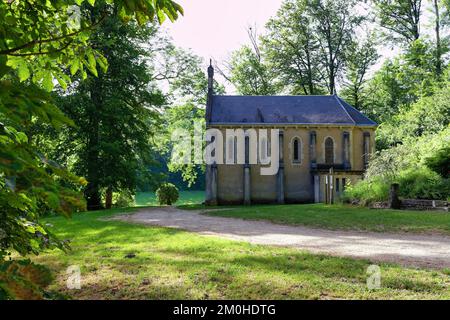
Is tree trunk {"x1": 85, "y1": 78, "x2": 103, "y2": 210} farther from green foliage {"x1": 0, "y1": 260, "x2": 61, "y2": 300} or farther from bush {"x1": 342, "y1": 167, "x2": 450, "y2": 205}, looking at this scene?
green foliage {"x1": 0, "y1": 260, "x2": 61, "y2": 300}

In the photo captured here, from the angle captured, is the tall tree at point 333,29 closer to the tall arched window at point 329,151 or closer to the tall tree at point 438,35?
the tall tree at point 438,35

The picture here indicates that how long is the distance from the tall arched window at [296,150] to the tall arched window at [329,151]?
203 cm

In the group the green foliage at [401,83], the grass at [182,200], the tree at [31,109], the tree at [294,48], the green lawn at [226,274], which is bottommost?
the grass at [182,200]

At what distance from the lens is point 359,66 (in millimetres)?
39062

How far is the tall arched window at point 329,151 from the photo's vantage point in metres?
28.7

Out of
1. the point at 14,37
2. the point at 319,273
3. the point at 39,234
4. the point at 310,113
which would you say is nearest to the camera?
the point at 14,37

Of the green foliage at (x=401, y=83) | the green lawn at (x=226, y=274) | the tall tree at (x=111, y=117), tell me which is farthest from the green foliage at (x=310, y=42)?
the green lawn at (x=226, y=274)

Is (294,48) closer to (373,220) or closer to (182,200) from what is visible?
(182,200)

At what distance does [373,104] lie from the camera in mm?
38312

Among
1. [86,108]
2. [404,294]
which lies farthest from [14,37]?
[86,108]

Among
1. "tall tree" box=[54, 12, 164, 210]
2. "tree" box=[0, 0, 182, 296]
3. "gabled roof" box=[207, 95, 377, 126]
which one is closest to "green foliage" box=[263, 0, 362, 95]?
"gabled roof" box=[207, 95, 377, 126]

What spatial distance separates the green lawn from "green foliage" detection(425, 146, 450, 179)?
515 inches

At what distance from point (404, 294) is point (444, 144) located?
622 inches
